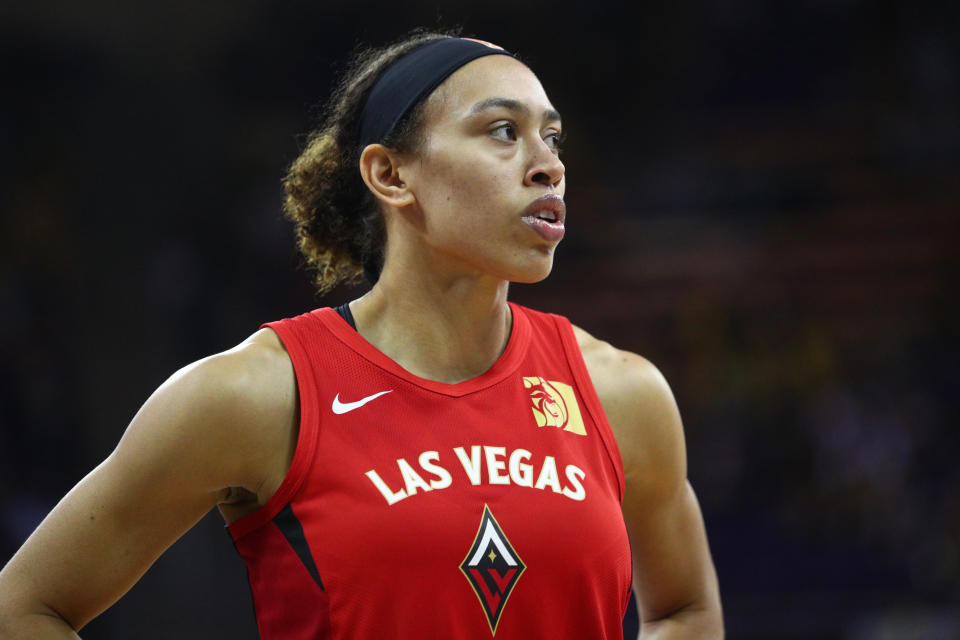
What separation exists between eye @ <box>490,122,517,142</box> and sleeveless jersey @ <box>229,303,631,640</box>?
1.58 feet

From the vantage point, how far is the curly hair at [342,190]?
2529mm

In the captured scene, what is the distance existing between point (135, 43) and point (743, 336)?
18.0 feet

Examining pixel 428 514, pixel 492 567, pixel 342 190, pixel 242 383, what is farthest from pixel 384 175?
pixel 492 567

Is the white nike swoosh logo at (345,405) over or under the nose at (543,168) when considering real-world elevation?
under

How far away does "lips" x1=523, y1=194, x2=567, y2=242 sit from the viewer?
2236mm

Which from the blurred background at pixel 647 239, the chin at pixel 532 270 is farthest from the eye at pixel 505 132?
the blurred background at pixel 647 239

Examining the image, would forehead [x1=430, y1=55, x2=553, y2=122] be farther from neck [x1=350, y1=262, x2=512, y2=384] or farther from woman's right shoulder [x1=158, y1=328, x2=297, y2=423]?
woman's right shoulder [x1=158, y1=328, x2=297, y2=423]

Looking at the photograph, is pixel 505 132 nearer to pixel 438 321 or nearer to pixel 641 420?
pixel 438 321

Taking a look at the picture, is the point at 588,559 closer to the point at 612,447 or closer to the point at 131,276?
the point at 612,447

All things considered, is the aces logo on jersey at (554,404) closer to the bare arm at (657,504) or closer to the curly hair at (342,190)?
the bare arm at (657,504)

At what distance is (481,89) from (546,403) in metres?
0.65

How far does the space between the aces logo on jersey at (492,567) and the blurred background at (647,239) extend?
5161mm

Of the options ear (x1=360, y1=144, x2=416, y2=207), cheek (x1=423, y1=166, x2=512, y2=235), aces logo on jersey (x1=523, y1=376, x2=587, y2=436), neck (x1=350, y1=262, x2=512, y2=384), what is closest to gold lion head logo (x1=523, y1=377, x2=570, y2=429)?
aces logo on jersey (x1=523, y1=376, x2=587, y2=436)

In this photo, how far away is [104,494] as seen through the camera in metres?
2.05
